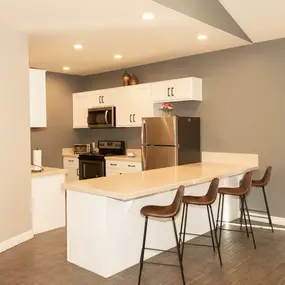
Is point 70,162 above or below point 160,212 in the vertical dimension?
above

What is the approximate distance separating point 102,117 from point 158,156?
175 cm

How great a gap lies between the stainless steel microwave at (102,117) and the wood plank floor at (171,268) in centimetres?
282

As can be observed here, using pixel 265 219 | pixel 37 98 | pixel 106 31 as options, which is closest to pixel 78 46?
pixel 106 31

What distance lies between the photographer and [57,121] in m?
6.96

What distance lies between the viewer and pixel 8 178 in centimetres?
390

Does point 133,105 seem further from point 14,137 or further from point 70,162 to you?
point 14,137

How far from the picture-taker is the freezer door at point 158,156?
505 centimetres

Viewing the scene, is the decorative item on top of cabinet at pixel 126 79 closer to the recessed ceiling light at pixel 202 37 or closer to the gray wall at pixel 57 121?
the gray wall at pixel 57 121

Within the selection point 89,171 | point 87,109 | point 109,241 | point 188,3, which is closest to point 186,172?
point 109,241

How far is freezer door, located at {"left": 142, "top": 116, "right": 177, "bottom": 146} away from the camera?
5035 mm

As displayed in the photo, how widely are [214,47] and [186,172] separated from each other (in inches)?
80.8

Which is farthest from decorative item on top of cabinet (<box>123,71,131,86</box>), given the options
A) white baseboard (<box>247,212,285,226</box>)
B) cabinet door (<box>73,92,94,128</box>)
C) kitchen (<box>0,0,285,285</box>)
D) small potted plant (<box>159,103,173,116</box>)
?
white baseboard (<box>247,212,285,226</box>)

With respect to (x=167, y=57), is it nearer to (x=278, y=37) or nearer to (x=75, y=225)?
(x=278, y=37)

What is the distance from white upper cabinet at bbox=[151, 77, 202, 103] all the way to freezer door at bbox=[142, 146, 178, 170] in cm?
84
